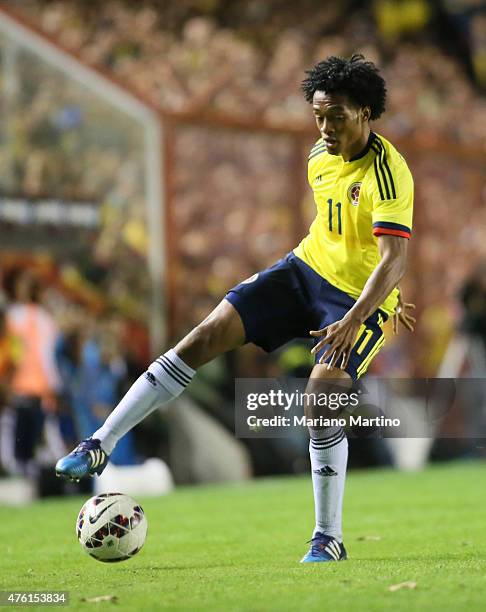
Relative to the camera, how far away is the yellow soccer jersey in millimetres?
5965

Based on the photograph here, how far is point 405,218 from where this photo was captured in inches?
234

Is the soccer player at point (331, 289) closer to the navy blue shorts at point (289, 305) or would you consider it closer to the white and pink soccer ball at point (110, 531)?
the navy blue shorts at point (289, 305)

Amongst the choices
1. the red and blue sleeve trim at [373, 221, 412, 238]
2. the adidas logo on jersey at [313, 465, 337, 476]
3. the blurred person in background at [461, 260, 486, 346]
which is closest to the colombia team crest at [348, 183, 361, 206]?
the red and blue sleeve trim at [373, 221, 412, 238]

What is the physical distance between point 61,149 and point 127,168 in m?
0.83

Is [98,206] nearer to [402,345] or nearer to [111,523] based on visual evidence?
[402,345]

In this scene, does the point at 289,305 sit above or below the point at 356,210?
below

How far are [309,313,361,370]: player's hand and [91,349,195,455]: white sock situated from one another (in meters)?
0.81

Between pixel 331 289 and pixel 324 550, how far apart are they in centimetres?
133

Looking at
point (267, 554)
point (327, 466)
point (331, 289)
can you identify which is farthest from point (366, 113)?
point (267, 554)

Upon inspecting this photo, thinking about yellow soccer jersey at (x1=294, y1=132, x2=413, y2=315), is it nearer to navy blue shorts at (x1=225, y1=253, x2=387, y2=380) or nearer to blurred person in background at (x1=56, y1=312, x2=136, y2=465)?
navy blue shorts at (x1=225, y1=253, x2=387, y2=380)

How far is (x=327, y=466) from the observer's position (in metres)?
6.19

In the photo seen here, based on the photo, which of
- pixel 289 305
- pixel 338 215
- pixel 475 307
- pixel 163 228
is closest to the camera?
pixel 338 215

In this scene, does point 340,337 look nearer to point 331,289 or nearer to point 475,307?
point 331,289

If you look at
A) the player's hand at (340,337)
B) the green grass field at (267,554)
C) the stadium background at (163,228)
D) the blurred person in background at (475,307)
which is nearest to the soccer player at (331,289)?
the player's hand at (340,337)
